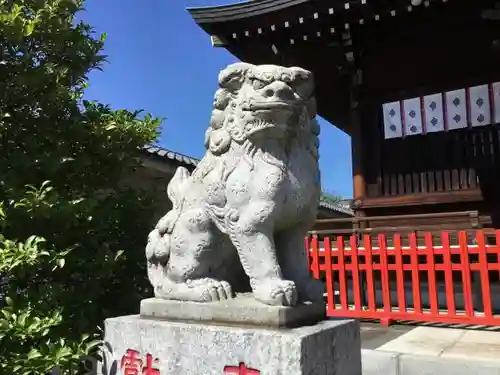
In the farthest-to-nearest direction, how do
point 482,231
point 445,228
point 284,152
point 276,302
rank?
point 445,228 → point 482,231 → point 284,152 → point 276,302

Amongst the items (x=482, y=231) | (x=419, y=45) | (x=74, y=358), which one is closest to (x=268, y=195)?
(x=74, y=358)

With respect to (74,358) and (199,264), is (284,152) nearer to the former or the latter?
(199,264)

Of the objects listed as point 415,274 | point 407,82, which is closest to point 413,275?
point 415,274

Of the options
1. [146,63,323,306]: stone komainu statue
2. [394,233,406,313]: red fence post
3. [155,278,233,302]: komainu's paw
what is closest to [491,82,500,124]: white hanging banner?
[394,233,406,313]: red fence post

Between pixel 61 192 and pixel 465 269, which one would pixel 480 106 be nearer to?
pixel 465 269

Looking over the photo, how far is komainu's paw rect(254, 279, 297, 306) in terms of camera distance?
203cm

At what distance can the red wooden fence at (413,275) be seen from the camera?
553cm

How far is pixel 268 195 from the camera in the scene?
6.99 feet

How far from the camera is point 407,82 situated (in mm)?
7543

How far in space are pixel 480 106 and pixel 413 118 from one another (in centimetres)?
97

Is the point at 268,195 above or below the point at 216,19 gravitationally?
below

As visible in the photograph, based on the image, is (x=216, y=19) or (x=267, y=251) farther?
(x=216, y=19)

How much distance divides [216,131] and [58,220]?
1209mm

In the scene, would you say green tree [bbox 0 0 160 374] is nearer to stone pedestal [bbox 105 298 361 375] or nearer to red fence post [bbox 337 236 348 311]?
stone pedestal [bbox 105 298 361 375]
